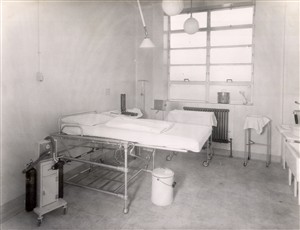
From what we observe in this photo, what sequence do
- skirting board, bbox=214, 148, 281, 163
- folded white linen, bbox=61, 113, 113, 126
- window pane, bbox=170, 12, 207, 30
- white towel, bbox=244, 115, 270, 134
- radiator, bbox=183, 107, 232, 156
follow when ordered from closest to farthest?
1. folded white linen, bbox=61, 113, 113, 126
2. white towel, bbox=244, 115, 270, 134
3. skirting board, bbox=214, 148, 281, 163
4. radiator, bbox=183, 107, 232, 156
5. window pane, bbox=170, 12, 207, 30

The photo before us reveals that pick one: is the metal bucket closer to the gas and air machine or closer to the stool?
the stool

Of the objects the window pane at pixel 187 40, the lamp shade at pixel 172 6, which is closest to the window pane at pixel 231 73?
the window pane at pixel 187 40

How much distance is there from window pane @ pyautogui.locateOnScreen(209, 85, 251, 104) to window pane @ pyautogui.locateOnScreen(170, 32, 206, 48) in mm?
1033

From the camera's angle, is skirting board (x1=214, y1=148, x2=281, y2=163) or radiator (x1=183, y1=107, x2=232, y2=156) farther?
radiator (x1=183, y1=107, x2=232, y2=156)

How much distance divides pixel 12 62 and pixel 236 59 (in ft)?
Answer: 13.6

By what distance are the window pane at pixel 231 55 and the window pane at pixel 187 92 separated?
676 millimetres

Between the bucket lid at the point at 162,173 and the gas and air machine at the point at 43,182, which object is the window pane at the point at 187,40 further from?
the gas and air machine at the point at 43,182

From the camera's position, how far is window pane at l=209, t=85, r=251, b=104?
5132 millimetres

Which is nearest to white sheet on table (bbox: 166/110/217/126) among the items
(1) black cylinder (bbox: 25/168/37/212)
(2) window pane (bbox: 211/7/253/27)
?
(2) window pane (bbox: 211/7/253/27)

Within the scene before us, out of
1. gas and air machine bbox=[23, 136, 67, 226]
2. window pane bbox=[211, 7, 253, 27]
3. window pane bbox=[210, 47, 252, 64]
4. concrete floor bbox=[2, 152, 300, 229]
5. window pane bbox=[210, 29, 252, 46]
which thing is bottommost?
concrete floor bbox=[2, 152, 300, 229]

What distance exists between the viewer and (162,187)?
294cm

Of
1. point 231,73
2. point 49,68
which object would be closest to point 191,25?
point 231,73

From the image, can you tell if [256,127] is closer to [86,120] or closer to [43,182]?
[86,120]

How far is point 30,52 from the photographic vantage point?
2951 millimetres
